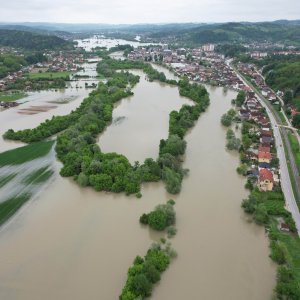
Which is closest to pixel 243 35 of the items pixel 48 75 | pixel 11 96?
pixel 48 75

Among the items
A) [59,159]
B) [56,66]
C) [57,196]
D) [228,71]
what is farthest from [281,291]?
[56,66]

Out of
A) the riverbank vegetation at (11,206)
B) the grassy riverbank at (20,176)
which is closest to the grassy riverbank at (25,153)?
the grassy riverbank at (20,176)

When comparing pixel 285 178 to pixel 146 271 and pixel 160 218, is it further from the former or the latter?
pixel 146 271

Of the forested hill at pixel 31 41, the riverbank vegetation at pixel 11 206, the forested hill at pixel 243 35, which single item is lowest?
the forested hill at pixel 243 35

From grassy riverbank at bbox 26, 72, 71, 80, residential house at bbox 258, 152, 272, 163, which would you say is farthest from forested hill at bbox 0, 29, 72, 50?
residential house at bbox 258, 152, 272, 163

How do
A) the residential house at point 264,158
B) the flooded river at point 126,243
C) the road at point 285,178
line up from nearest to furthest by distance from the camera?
the flooded river at point 126,243, the road at point 285,178, the residential house at point 264,158

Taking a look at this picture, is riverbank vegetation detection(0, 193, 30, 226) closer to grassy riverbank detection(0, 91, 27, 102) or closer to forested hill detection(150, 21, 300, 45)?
grassy riverbank detection(0, 91, 27, 102)

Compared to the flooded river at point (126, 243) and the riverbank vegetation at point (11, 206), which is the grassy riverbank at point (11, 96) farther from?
the riverbank vegetation at point (11, 206)

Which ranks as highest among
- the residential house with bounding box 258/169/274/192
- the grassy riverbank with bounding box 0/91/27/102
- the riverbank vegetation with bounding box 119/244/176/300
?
the riverbank vegetation with bounding box 119/244/176/300
